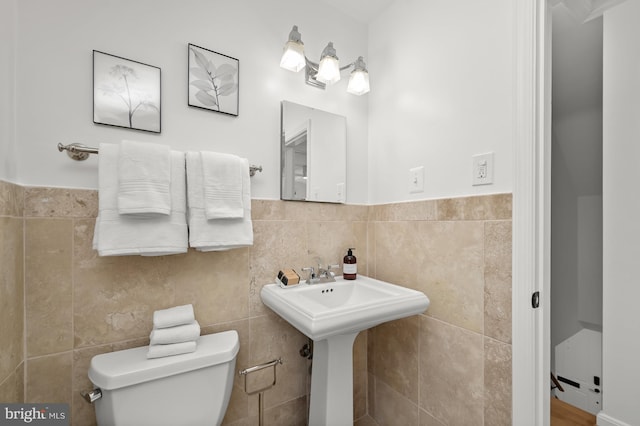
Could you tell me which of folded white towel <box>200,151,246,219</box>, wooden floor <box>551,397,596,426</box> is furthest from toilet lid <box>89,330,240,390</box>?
wooden floor <box>551,397,596,426</box>

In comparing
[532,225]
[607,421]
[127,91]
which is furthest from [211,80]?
[607,421]

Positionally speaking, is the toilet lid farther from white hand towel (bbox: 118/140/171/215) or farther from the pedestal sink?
white hand towel (bbox: 118/140/171/215)

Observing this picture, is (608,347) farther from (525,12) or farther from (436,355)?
(525,12)

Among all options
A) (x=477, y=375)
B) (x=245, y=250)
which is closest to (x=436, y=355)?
(x=477, y=375)

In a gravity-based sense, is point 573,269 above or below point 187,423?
above

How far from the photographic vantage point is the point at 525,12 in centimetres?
94

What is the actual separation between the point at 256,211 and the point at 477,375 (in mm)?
1124

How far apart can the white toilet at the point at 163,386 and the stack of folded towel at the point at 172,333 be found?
0.02m

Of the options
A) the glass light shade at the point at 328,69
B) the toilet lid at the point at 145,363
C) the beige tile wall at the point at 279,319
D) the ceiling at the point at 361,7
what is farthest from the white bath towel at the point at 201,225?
the ceiling at the point at 361,7

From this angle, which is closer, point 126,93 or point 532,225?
point 532,225

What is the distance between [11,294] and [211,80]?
1.00 metres

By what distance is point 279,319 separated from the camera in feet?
4.42

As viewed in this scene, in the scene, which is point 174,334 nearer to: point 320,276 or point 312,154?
point 320,276

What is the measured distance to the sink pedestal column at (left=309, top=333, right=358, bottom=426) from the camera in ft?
3.68
